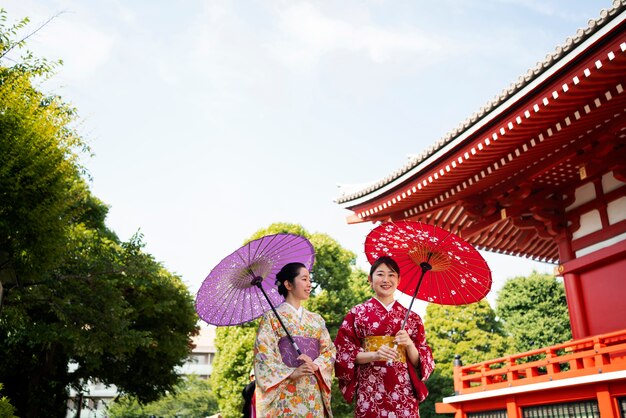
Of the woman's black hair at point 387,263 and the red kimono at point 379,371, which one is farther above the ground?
the woman's black hair at point 387,263

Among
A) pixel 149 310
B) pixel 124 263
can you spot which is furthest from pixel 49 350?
pixel 124 263

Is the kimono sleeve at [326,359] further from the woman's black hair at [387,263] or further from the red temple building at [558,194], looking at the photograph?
the red temple building at [558,194]

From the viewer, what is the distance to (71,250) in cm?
984

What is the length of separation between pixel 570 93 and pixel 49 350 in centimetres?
1336

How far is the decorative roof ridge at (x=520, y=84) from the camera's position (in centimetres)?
564

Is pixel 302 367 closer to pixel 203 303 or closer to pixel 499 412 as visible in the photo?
pixel 203 303

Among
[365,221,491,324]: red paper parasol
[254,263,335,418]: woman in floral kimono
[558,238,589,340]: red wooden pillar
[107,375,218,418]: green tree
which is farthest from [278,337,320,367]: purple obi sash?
[107,375,218,418]: green tree

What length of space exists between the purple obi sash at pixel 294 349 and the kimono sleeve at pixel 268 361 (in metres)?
0.04

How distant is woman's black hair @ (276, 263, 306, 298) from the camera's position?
159 inches

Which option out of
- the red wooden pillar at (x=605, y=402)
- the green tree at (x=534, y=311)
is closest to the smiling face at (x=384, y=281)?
the red wooden pillar at (x=605, y=402)

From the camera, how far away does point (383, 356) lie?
151 inches

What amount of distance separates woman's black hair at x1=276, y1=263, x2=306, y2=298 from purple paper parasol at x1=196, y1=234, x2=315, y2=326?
0.16 m

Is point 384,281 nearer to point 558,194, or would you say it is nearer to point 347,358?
point 347,358

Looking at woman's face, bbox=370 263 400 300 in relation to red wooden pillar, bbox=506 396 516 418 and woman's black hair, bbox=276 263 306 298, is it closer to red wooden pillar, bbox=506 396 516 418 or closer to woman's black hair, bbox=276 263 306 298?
woman's black hair, bbox=276 263 306 298
